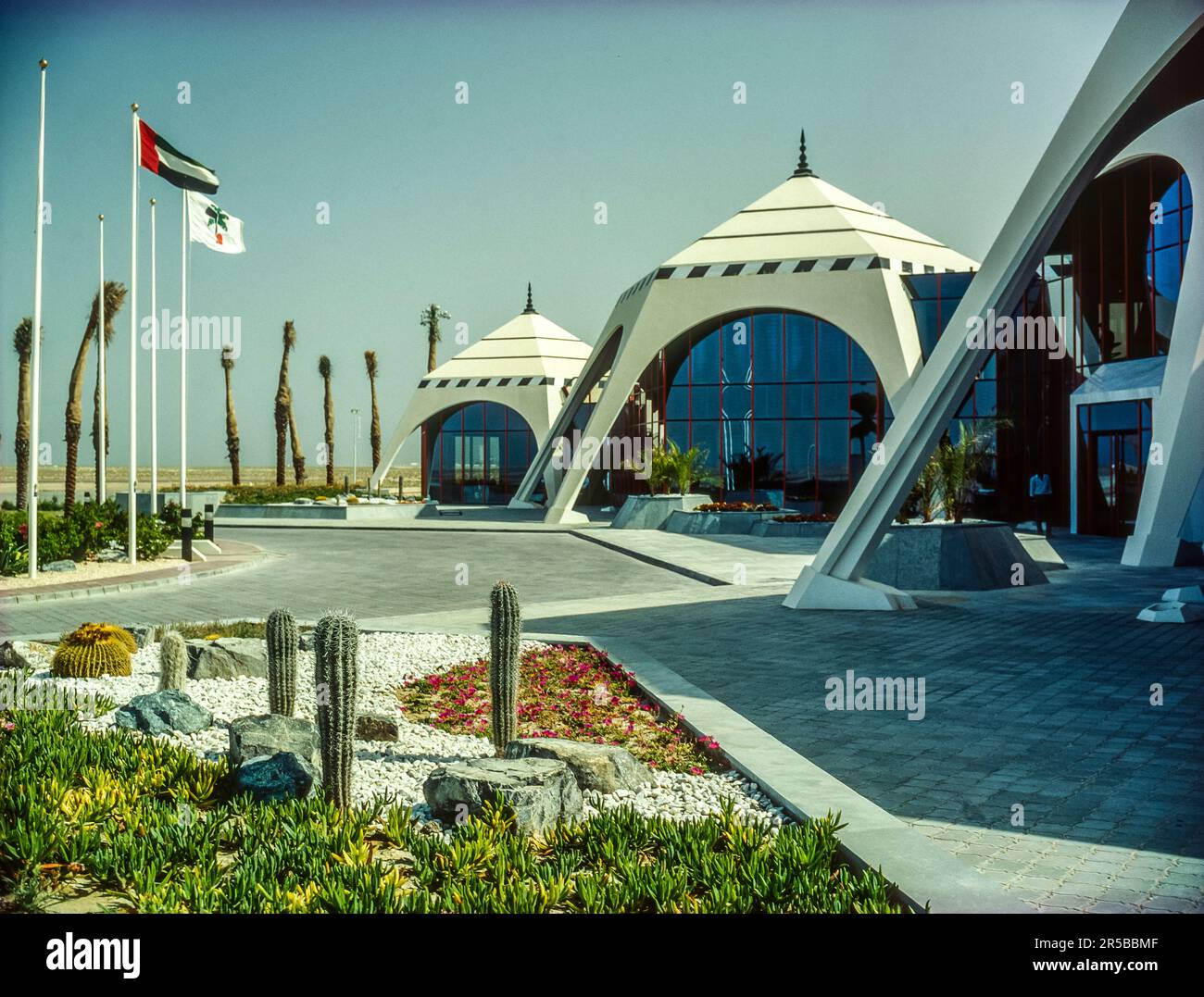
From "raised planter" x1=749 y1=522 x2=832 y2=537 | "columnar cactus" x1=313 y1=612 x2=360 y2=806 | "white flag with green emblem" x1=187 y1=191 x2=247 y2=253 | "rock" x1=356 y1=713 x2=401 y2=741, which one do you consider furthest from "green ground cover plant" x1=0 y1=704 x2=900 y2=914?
"raised planter" x1=749 y1=522 x2=832 y2=537

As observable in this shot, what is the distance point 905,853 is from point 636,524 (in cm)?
2660

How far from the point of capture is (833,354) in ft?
114

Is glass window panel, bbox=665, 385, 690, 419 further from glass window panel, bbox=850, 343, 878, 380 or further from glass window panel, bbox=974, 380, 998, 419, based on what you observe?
glass window panel, bbox=974, 380, 998, 419

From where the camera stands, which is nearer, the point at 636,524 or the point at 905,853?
the point at 905,853

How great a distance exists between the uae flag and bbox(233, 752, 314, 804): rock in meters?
14.9

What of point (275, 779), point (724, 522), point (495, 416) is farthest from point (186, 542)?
point (495, 416)

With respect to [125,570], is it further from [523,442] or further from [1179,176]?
[523,442]

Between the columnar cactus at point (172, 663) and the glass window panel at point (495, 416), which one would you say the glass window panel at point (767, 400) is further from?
the columnar cactus at point (172, 663)

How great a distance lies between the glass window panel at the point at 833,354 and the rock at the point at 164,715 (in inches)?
1167

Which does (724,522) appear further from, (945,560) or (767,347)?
(945,560)

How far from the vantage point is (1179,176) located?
2384 cm

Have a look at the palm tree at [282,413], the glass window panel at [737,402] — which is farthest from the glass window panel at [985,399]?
the palm tree at [282,413]

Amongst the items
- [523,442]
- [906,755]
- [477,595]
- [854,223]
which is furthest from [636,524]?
[906,755]
